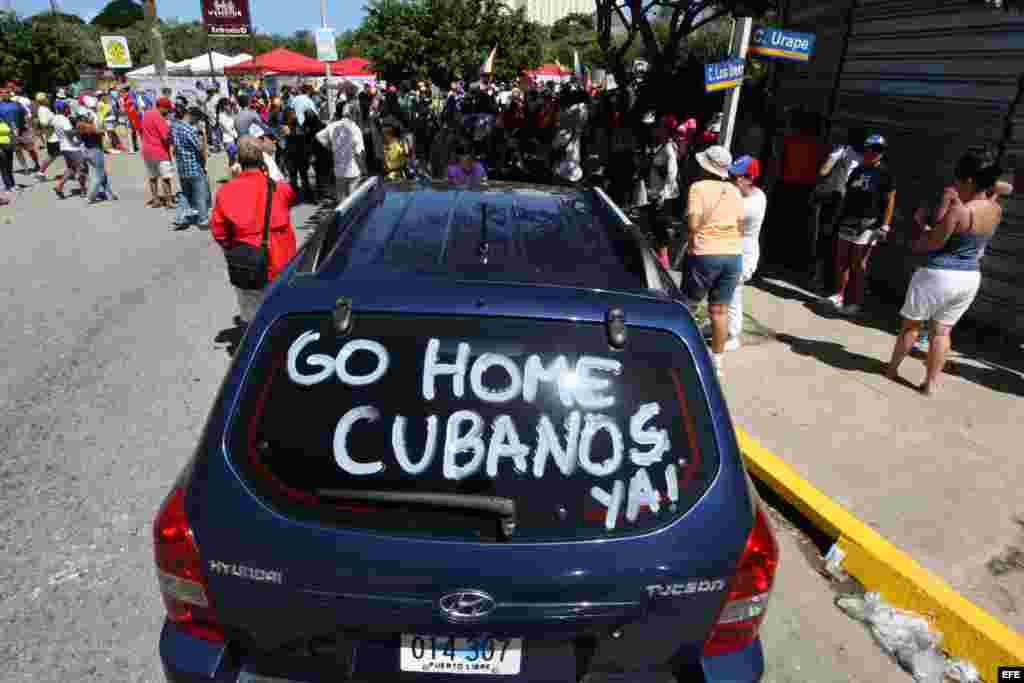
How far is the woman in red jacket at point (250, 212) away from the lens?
190 inches

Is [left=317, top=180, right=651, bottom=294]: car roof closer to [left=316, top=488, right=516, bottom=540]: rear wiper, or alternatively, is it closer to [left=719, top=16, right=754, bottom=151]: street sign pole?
[left=316, top=488, right=516, bottom=540]: rear wiper

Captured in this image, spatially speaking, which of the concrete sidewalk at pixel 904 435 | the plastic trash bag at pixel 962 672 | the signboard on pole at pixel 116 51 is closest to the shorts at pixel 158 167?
the concrete sidewalk at pixel 904 435

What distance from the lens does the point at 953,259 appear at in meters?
4.78

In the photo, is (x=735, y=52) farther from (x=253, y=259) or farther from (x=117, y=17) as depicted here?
(x=117, y=17)

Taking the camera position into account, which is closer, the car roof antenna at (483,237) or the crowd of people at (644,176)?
the car roof antenna at (483,237)

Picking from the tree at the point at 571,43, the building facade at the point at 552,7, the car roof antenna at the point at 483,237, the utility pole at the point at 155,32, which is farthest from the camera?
the building facade at the point at 552,7

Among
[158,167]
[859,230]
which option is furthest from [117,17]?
[859,230]

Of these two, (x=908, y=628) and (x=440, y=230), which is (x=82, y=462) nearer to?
(x=440, y=230)

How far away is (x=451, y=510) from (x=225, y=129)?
1546 centimetres

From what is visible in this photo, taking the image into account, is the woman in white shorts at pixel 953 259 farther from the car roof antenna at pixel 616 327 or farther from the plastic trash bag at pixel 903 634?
the car roof antenna at pixel 616 327

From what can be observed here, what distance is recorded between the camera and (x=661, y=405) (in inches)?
73.7

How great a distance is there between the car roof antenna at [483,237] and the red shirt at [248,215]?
2.63 m

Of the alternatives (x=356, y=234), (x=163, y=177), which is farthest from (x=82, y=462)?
(x=163, y=177)

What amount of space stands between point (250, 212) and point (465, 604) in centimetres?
407
